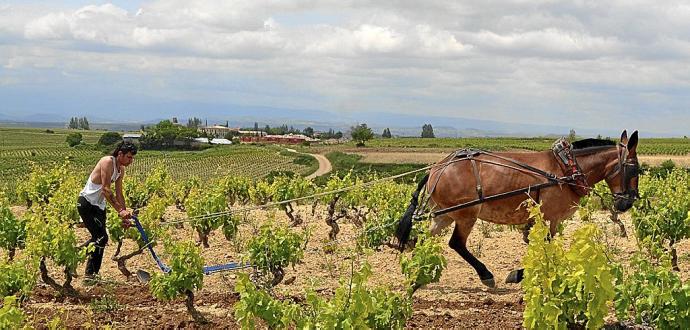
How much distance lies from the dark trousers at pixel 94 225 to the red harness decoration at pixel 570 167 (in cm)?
576

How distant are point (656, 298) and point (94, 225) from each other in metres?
6.47

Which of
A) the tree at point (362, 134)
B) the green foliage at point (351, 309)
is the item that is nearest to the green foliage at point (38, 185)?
the green foliage at point (351, 309)

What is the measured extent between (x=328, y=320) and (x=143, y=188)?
1404 cm

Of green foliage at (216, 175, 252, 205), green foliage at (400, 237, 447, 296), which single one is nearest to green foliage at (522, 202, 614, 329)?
green foliage at (400, 237, 447, 296)

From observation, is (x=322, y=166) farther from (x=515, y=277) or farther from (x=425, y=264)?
(x=425, y=264)

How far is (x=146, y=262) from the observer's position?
1030 cm

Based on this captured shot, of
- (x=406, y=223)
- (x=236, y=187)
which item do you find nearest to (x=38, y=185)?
(x=236, y=187)

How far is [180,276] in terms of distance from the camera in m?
6.92

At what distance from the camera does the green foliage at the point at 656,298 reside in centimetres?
504

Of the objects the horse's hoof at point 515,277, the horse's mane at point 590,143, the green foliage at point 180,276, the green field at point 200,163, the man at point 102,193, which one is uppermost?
the horse's mane at point 590,143

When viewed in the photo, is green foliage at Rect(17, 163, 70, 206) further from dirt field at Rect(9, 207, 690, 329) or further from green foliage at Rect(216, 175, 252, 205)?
dirt field at Rect(9, 207, 690, 329)

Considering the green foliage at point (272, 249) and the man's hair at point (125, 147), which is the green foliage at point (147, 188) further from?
the green foliage at point (272, 249)

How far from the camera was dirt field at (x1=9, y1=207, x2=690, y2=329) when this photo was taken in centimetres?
695

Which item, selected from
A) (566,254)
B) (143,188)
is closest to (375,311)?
(566,254)
